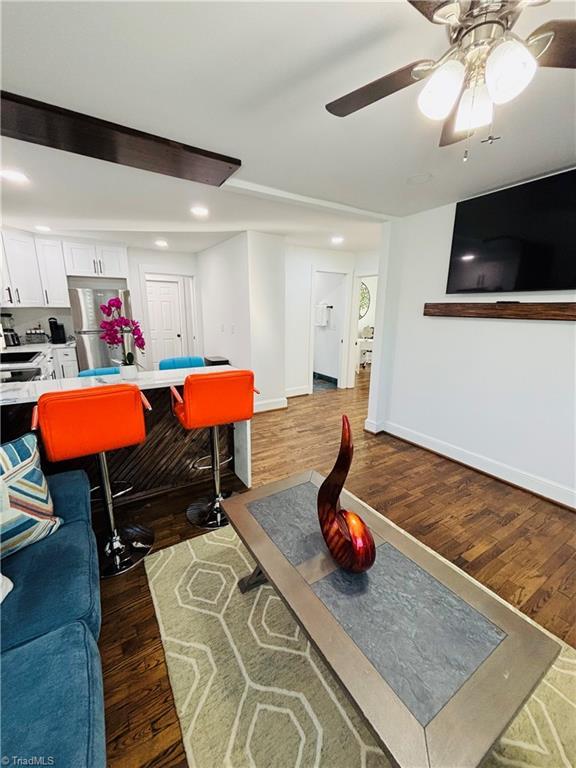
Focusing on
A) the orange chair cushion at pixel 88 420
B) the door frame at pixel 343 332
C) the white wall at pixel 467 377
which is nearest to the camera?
the orange chair cushion at pixel 88 420

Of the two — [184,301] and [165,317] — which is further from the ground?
[184,301]

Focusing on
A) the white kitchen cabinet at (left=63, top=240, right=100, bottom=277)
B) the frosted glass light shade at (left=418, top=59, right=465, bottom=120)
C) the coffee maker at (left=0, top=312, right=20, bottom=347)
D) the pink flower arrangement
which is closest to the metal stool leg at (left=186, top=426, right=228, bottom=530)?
the pink flower arrangement

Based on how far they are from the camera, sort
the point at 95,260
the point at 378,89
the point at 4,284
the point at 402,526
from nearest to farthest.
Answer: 1. the point at 378,89
2. the point at 402,526
3. the point at 4,284
4. the point at 95,260

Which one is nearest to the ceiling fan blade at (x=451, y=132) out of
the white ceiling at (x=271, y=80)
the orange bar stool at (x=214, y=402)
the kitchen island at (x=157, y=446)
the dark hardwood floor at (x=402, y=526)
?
the white ceiling at (x=271, y=80)

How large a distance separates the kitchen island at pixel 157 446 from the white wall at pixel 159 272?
352 cm

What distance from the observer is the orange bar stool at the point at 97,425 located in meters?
1.49

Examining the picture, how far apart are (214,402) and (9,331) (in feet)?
13.7

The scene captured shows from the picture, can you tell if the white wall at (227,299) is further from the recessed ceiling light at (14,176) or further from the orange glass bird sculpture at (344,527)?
the orange glass bird sculpture at (344,527)

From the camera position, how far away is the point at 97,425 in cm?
160

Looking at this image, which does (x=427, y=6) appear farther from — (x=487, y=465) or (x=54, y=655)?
(x=487, y=465)

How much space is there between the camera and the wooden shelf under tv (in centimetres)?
225

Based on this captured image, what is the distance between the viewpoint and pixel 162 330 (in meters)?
5.82

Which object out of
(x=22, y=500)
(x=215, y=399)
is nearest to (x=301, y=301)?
(x=215, y=399)

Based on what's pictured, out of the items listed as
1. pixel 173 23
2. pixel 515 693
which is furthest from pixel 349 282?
pixel 515 693
